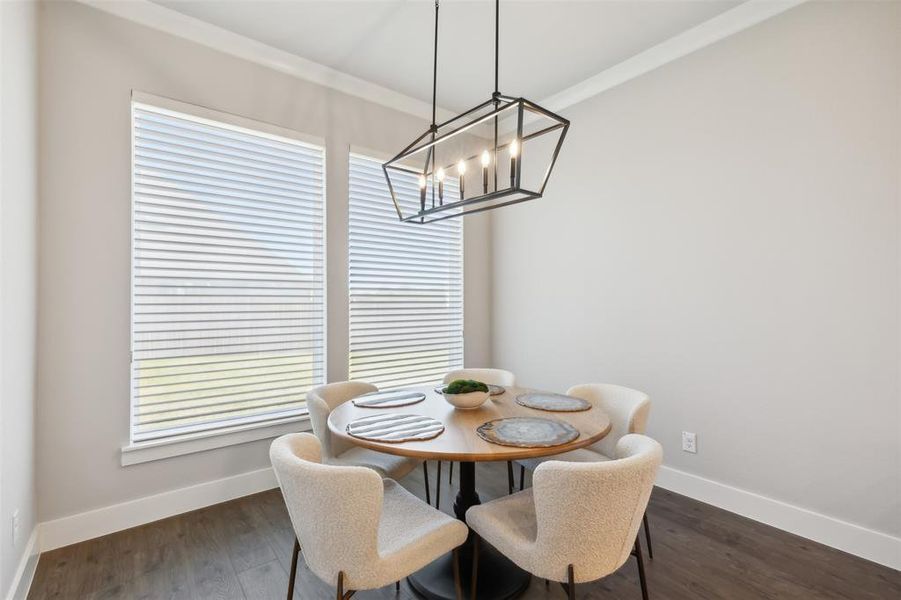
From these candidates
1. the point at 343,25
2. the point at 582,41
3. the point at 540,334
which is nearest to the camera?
the point at 343,25

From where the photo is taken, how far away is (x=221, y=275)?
2.82m

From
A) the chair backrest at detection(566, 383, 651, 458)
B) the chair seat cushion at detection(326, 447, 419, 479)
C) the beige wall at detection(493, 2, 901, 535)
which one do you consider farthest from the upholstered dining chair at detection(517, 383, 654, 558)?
the beige wall at detection(493, 2, 901, 535)

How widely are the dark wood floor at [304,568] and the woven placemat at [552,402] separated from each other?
0.79 m

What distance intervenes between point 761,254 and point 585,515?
82.9 inches

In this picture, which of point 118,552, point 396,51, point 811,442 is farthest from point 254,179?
point 811,442

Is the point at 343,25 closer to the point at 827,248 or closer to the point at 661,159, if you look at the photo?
the point at 661,159

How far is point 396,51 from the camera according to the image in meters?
3.02

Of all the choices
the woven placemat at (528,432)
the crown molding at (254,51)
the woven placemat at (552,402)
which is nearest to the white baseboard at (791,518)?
the woven placemat at (552,402)

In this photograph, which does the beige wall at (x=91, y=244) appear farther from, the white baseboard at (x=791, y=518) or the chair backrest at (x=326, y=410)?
the white baseboard at (x=791, y=518)

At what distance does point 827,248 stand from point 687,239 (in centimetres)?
74

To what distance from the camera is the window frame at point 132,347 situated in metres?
2.51

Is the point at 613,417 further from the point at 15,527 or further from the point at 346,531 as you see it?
the point at 15,527

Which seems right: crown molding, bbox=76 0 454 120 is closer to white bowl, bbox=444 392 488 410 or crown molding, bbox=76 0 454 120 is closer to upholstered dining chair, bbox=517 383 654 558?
white bowl, bbox=444 392 488 410

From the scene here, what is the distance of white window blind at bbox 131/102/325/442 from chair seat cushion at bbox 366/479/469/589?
167 cm
